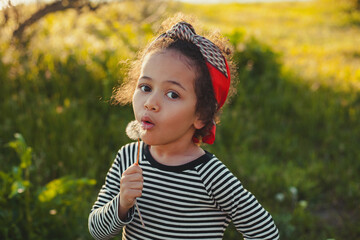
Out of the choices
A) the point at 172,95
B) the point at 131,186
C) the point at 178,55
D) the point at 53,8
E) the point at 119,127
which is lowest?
the point at 119,127

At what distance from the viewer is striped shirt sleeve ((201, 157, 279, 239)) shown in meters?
1.59

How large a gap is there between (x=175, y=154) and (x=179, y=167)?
8 cm

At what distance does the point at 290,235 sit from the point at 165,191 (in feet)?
4.88

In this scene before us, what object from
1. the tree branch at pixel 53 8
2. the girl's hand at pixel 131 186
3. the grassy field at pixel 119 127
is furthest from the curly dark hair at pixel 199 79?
the tree branch at pixel 53 8

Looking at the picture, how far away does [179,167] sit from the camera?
1.64 metres

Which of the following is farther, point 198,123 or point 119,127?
point 119,127

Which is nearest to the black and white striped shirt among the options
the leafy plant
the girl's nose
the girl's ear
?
the girl's ear

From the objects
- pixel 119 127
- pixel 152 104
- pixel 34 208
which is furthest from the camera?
pixel 119 127

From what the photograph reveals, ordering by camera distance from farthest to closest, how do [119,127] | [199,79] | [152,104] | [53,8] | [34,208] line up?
[53,8] → [119,127] → [34,208] → [199,79] → [152,104]

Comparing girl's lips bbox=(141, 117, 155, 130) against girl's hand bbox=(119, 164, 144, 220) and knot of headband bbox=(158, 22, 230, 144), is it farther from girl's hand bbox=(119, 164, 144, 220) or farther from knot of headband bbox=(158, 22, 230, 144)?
knot of headband bbox=(158, 22, 230, 144)

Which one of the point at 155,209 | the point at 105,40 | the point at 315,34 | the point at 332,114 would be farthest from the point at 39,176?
the point at 315,34

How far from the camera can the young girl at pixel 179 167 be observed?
154cm

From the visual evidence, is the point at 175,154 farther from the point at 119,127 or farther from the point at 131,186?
the point at 119,127

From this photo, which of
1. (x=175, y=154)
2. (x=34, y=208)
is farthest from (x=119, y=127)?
(x=175, y=154)
